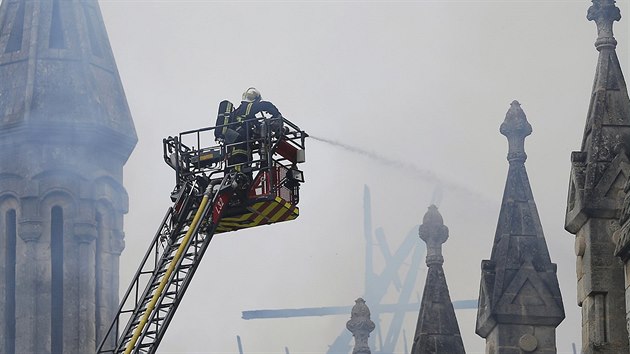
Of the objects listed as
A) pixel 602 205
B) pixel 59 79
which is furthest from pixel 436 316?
pixel 59 79

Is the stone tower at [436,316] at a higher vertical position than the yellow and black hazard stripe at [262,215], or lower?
lower

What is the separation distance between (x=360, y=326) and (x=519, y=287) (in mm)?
12269

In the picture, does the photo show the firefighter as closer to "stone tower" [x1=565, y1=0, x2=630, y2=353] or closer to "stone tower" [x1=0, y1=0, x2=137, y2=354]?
"stone tower" [x1=565, y1=0, x2=630, y2=353]

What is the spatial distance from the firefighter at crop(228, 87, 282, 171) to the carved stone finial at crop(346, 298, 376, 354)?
1069cm

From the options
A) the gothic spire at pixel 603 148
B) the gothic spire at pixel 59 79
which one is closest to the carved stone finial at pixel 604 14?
the gothic spire at pixel 603 148

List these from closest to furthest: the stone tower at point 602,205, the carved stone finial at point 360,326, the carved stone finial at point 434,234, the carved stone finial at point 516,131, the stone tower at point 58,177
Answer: the stone tower at point 602,205 → the carved stone finial at point 516,131 → the carved stone finial at point 434,234 → the carved stone finial at point 360,326 → the stone tower at point 58,177

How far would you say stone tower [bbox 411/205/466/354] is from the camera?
123ft

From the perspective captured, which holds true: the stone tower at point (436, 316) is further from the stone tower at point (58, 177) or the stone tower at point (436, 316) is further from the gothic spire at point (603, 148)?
the stone tower at point (58, 177)

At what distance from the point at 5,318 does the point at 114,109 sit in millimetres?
8232

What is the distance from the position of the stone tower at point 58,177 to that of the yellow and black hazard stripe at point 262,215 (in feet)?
175

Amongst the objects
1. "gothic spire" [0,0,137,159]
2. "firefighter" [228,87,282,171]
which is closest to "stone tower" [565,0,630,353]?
"firefighter" [228,87,282,171]

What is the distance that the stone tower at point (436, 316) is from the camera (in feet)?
123

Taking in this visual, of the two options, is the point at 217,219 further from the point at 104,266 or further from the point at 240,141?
the point at 104,266

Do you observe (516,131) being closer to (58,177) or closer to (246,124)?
(246,124)
